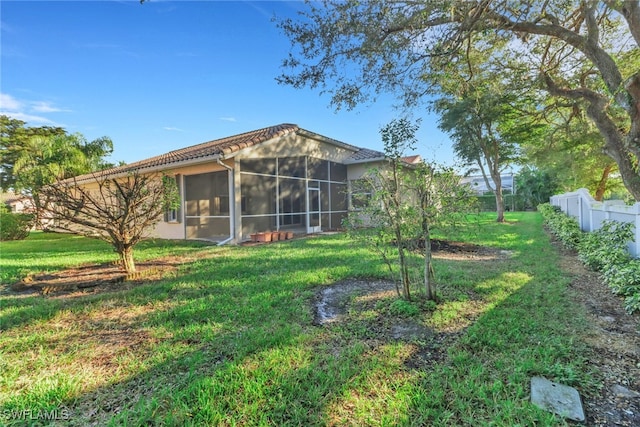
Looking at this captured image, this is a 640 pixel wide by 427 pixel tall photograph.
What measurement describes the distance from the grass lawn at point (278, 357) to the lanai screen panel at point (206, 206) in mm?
6600

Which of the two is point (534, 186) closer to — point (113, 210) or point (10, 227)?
point (113, 210)

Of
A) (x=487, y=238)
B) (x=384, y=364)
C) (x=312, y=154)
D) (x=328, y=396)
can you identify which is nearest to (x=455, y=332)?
(x=384, y=364)

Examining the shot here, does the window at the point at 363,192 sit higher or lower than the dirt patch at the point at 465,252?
higher

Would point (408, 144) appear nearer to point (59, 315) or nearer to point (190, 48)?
point (59, 315)

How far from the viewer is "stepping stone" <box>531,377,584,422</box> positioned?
75.1 inches

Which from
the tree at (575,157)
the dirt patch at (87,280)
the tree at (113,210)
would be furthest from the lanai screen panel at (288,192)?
the tree at (575,157)

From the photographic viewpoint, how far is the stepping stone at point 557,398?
1.91 meters

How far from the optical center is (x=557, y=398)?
6.73 feet

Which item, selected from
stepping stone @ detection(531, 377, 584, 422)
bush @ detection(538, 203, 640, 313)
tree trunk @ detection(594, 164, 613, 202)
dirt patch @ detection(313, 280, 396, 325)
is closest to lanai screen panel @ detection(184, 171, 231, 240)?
dirt patch @ detection(313, 280, 396, 325)

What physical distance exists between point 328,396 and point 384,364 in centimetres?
67

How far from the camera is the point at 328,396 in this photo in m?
2.13

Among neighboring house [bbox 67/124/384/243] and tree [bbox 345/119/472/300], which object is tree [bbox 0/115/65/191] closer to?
neighboring house [bbox 67/124/384/243]

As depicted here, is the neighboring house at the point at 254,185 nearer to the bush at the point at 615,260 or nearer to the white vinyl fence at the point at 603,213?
the bush at the point at 615,260

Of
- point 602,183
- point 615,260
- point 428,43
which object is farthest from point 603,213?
point 602,183
